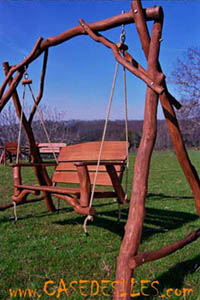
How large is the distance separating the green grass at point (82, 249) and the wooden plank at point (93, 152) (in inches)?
34.1

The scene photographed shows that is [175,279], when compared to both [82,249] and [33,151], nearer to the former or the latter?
[82,249]

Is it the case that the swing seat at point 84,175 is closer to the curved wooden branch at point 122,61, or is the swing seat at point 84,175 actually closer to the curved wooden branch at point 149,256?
the curved wooden branch at point 149,256

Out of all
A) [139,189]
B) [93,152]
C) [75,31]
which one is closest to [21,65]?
[75,31]

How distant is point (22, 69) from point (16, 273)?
264cm

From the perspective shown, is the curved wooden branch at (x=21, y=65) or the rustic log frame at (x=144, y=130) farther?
the curved wooden branch at (x=21, y=65)

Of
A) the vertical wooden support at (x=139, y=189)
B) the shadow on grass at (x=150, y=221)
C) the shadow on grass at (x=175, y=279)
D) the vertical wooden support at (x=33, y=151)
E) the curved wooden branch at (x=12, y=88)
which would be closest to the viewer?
the vertical wooden support at (x=139, y=189)

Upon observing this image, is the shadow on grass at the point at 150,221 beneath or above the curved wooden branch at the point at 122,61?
beneath

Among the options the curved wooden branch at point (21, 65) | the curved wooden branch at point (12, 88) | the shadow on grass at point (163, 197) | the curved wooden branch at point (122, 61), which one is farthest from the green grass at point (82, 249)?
the curved wooden branch at point (21, 65)

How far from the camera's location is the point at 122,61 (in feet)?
9.10

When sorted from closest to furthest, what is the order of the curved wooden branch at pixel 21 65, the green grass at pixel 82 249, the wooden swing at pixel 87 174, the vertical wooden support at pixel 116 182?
the green grass at pixel 82 249, the wooden swing at pixel 87 174, the vertical wooden support at pixel 116 182, the curved wooden branch at pixel 21 65

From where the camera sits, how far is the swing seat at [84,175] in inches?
127

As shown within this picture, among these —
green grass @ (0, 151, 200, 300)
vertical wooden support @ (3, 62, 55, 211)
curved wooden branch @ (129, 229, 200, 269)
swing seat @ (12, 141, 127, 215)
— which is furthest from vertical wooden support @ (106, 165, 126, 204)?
vertical wooden support @ (3, 62, 55, 211)

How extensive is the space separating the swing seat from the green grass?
1.51 feet

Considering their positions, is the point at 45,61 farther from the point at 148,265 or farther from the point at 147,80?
the point at 148,265
